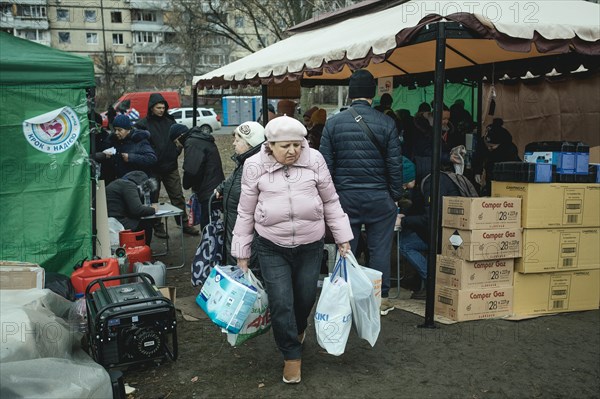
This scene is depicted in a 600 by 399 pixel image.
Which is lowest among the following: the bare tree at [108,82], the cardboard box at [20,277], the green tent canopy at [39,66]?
the cardboard box at [20,277]

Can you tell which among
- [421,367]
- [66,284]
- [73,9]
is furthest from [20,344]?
[73,9]

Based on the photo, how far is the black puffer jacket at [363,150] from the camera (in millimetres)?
4469

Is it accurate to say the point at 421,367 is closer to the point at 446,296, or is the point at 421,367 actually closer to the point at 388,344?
the point at 388,344

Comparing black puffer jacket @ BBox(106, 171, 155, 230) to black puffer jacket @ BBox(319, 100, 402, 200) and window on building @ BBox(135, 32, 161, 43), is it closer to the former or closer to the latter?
black puffer jacket @ BBox(319, 100, 402, 200)

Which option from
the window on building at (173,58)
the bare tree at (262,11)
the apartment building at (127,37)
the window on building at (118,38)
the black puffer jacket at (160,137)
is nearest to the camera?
the black puffer jacket at (160,137)

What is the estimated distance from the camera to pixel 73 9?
53125mm

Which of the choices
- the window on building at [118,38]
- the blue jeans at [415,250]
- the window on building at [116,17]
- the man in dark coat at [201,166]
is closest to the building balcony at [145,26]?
the window on building at [118,38]

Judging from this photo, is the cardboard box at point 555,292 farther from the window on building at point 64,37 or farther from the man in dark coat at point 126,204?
the window on building at point 64,37

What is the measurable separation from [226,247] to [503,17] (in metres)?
3.01

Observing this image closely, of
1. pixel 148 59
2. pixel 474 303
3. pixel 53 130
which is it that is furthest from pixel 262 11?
pixel 148 59

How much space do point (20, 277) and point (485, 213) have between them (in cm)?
367

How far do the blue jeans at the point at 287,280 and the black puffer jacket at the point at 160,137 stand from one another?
4.55 m

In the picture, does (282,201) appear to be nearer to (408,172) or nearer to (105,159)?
(408,172)

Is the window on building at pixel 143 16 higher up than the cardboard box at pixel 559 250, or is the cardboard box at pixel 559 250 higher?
the window on building at pixel 143 16
